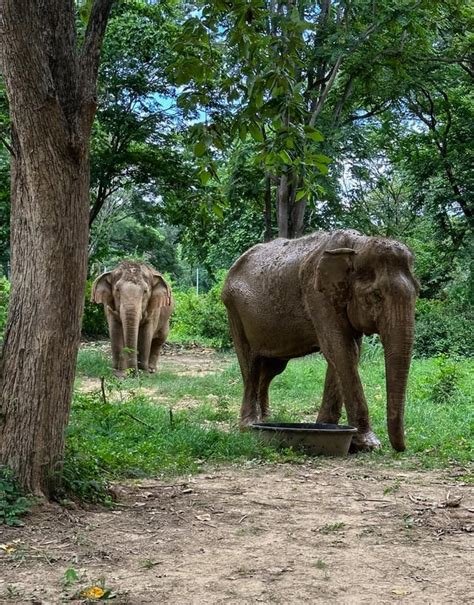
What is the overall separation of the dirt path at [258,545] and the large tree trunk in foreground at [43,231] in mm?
556

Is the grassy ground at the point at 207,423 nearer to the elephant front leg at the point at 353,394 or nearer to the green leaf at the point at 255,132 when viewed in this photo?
the elephant front leg at the point at 353,394

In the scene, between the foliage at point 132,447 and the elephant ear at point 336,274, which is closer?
the foliage at point 132,447

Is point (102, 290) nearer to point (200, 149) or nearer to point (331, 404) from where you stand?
point (331, 404)

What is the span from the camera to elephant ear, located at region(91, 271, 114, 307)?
688 inches

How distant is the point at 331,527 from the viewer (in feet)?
17.4

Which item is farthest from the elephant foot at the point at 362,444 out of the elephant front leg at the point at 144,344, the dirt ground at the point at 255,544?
the elephant front leg at the point at 144,344

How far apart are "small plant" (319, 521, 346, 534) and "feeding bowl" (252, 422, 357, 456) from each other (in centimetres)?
250

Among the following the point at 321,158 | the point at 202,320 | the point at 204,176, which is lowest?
the point at 202,320

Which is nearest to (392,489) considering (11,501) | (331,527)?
(331,527)

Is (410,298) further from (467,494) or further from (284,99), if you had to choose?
(284,99)

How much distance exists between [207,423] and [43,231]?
17.5 feet

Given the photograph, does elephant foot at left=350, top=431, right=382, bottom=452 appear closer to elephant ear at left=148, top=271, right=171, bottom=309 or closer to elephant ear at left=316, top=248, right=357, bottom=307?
elephant ear at left=316, top=248, right=357, bottom=307

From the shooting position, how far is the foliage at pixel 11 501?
502 centimetres

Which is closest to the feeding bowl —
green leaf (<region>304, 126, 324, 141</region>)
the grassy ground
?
the grassy ground
